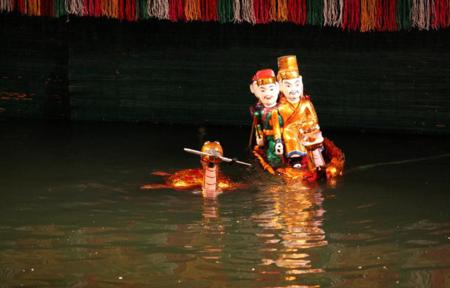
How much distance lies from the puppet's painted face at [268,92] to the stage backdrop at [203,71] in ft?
8.02

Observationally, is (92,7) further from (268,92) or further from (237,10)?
(268,92)

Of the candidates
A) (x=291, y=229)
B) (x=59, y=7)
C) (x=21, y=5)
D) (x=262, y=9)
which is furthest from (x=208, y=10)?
(x=291, y=229)

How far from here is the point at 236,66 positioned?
10867mm

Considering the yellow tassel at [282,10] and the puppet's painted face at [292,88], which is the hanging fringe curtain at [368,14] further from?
the puppet's painted face at [292,88]

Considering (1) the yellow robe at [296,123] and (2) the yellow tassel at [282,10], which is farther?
(2) the yellow tassel at [282,10]

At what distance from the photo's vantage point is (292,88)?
8.24m

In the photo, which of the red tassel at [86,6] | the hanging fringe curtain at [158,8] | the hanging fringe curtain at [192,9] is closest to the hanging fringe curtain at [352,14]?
the hanging fringe curtain at [192,9]

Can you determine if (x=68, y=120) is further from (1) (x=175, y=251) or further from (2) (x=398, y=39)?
(1) (x=175, y=251)

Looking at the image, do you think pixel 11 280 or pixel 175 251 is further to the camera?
pixel 175 251

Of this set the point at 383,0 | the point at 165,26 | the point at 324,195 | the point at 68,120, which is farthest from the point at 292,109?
the point at 68,120

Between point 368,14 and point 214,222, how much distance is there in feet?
11.6

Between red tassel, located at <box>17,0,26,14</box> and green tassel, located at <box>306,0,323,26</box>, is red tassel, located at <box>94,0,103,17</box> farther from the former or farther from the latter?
green tassel, located at <box>306,0,323,26</box>

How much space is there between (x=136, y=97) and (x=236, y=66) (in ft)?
3.66

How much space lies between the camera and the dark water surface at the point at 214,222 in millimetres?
6043
